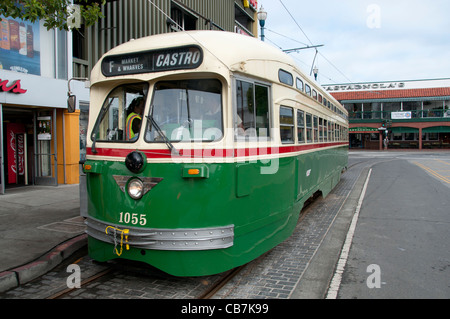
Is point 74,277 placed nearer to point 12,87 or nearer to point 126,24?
point 12,87

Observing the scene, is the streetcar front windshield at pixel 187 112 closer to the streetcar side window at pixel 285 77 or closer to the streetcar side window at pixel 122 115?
the streetcar side window at pixel 122 115

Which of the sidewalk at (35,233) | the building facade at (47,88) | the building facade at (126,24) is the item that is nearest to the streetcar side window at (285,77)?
the sidewalk at (35,233)

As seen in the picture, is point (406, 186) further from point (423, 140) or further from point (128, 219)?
point (423, 140)

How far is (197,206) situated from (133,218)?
2.54 ft

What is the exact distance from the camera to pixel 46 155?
12.9 m

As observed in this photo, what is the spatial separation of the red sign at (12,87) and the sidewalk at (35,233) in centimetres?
302

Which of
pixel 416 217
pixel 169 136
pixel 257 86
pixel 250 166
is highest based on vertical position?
pixel 257 86

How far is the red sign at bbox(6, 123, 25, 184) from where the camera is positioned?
12891 mm

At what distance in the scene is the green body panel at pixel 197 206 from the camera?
4.01m

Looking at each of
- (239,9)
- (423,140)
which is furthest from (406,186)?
(423,140)

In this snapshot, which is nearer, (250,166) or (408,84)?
(250,166)

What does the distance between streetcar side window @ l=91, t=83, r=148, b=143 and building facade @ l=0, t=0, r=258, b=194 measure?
6.47 metres

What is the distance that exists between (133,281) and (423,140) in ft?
178

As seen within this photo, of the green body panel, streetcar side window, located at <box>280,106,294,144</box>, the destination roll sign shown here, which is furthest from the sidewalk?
streetcar side window, located at <box>280,106,294,144</box>
